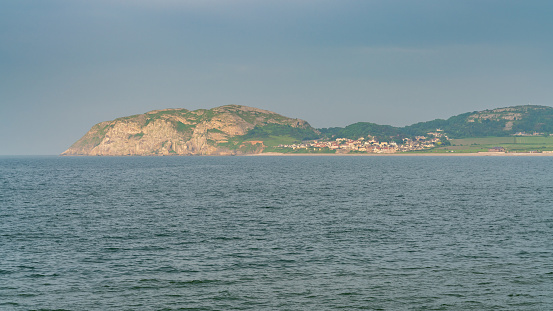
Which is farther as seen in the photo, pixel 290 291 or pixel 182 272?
pixel 182 272

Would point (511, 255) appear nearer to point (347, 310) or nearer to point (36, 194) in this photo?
point (347, 310)

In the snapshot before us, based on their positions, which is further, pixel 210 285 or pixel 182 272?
pixel 182 272

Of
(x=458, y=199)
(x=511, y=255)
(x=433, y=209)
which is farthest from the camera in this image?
(x=458, y=199)

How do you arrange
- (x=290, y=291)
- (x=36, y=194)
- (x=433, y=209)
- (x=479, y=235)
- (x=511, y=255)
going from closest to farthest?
1. (x=290, y=291)
2. (x=511, y=255)
3. (x=479, y=235)
4. (x=433, y=209)
5. (x=36, y=194)

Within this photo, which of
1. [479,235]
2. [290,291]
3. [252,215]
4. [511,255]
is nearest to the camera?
[290,291]

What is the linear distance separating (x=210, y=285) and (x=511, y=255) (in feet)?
83.1

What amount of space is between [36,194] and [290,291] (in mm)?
82296

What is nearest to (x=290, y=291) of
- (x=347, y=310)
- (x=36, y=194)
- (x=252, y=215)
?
(x=347, y=310)

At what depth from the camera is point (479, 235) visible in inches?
1874

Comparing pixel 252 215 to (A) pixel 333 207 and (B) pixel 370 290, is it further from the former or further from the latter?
(B) pixel 370 290

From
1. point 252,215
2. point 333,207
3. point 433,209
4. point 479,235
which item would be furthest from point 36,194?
point 479,235

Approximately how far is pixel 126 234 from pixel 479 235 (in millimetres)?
37286

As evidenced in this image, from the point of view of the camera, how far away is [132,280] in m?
32.6

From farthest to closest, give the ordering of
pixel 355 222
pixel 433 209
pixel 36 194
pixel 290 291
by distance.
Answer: pixel 36 194, pixel 433 209, pixel 355 222, pixel 290 291
